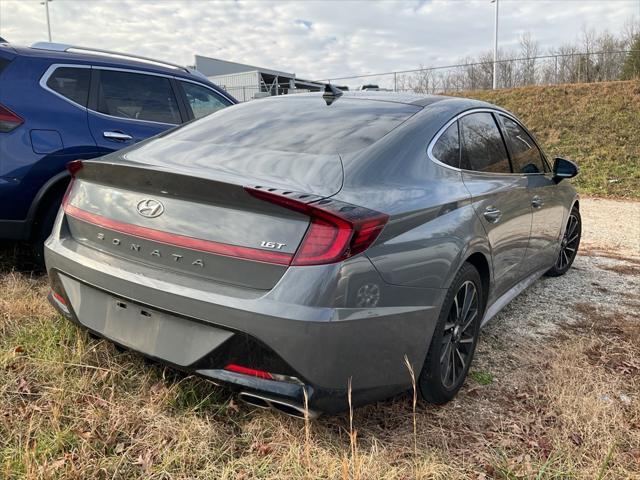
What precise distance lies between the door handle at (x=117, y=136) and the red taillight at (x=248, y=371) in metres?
2.77

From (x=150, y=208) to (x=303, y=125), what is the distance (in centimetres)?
95

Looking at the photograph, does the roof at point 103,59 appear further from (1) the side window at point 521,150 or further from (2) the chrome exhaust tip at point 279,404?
(2) the chrome exhaust tip at point 279,404

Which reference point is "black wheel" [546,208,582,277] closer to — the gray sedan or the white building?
the gray sedan

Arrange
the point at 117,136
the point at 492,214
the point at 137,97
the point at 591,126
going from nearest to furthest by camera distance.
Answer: the point at 492,214 → the point at 117,136 → the point at 137,97 → the point at 591,126

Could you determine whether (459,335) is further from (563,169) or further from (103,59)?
(103,59)

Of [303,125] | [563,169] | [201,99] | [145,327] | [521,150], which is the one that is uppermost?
[201,99]

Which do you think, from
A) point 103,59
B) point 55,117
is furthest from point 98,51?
point 55,117

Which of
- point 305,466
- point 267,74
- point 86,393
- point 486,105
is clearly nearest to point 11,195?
point 86,393

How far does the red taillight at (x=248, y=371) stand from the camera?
6.44 ft

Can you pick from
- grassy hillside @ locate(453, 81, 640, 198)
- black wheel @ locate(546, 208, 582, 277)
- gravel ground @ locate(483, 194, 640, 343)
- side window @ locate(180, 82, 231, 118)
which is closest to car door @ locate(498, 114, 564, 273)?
gravel ground @ locate(483, 194, 640, 343)

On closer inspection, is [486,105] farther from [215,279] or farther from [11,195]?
[11,195]

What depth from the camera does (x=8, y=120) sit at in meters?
3.50

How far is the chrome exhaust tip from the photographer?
193cm

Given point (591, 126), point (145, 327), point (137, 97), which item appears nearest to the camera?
point (145, 327)
